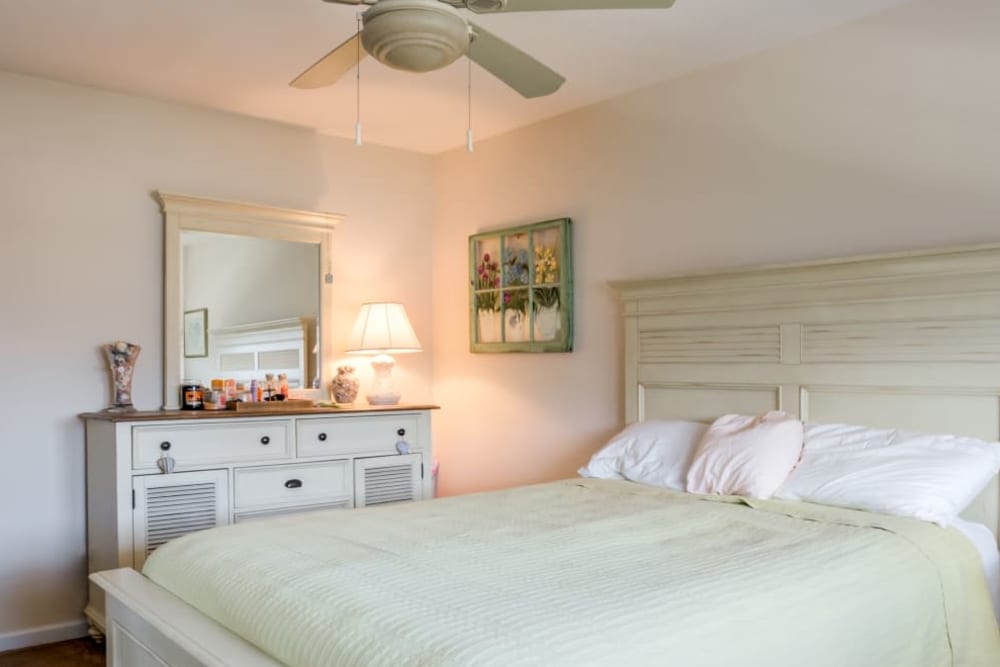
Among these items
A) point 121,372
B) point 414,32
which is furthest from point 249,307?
point 414,32

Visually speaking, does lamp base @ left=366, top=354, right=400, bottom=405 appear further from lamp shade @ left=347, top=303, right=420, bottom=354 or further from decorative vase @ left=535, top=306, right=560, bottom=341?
decorative vase @ left=535, top=306, right=560, bottom=341

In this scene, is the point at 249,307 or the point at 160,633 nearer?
the point at 160,633

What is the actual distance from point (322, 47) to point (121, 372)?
1605 millimetres

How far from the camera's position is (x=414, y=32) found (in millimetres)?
1785

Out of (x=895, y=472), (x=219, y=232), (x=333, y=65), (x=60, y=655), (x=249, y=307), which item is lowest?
(x=60, y=655)

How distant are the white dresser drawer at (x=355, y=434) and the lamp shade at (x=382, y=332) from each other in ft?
1.36

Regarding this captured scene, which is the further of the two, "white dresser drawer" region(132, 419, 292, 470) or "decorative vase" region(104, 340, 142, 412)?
"decorative vase" region(104, 340, 142, 412)

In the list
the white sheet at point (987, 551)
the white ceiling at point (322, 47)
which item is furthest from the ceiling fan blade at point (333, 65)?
the white sheet at point (987, 551)

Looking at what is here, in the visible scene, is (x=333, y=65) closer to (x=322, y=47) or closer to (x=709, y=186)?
(x=322, y=47)

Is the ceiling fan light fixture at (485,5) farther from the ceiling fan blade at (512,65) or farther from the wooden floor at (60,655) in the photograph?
the wooden floor at (60,655)

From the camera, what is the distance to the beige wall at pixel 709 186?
2660 millimetres

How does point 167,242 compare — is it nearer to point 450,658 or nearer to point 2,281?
point 2,281

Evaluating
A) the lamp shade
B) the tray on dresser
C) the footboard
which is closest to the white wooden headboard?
the lamp shade

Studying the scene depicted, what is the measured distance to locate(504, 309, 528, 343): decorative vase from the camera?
409cm
